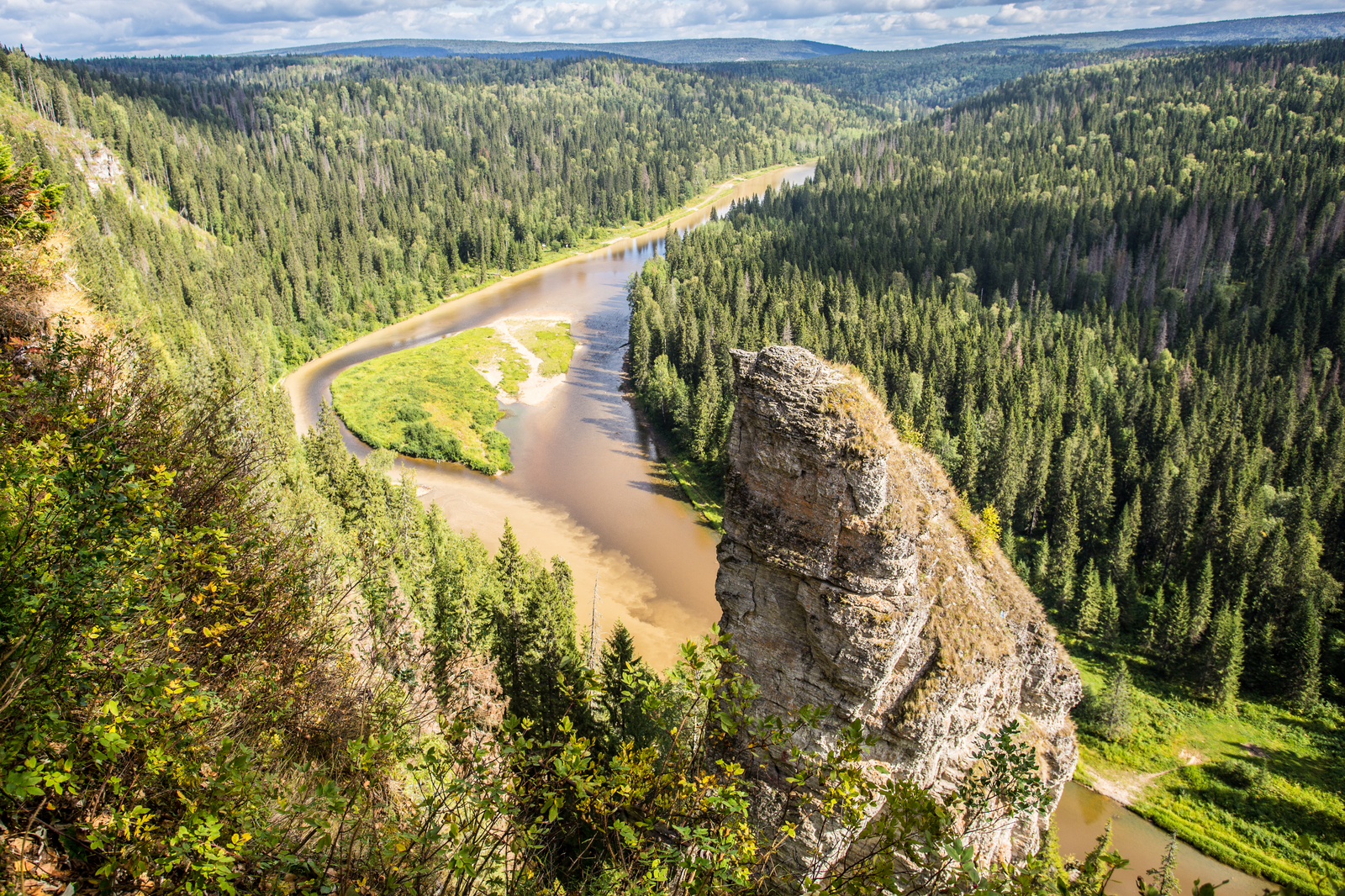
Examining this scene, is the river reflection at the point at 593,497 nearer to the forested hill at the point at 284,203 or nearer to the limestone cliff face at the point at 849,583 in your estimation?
the forested hill at the point at 284,203

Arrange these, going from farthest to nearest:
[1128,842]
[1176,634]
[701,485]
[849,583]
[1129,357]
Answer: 1. [1129,357]
2. [701,485]
3. [1176,634]
4. [1128,842]
5. [849,583]

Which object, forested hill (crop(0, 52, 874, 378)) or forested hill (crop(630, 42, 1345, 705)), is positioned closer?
forested hill (crop(630, 42, 1345, 705))

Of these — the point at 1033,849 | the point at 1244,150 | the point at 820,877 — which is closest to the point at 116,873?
the point at 820,877

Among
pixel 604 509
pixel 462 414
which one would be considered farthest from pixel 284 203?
pixel 604 509

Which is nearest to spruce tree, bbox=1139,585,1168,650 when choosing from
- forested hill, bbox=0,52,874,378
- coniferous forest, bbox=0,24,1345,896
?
coniferous forest, bbox=0,24,1345,896

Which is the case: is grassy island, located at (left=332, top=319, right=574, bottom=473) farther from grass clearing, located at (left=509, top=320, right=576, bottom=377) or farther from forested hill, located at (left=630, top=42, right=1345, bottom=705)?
forested hill, located at (left=630, top=42, right=1345, bottom=705)

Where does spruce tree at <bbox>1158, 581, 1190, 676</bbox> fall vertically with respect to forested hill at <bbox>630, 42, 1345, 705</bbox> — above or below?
below

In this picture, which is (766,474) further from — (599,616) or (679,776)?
(599,616)

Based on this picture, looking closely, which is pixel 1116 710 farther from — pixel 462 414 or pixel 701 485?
pixel 462 414
